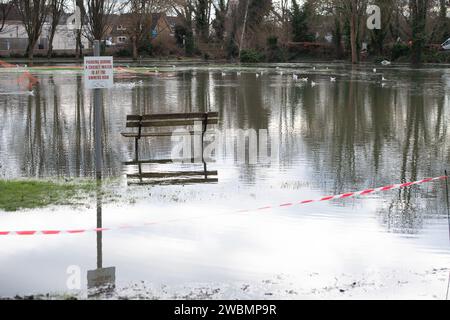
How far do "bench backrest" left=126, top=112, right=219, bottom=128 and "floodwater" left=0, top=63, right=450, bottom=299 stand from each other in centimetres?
63

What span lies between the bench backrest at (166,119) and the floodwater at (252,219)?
2.07 feet

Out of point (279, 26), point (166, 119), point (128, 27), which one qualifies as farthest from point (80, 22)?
point (166, 119)

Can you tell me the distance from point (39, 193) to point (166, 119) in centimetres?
521

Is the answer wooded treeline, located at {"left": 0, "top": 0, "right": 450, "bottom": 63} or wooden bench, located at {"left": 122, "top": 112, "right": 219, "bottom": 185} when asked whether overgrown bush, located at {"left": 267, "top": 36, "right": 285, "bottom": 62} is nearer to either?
wooded treeline, located at {"left": 0, "top": 0, "right": 450, "bottom": 63}

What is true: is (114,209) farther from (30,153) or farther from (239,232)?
(30,153)

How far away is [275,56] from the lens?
7525cm

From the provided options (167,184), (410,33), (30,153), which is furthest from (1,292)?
(410,33)

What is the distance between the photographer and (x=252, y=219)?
993 cm

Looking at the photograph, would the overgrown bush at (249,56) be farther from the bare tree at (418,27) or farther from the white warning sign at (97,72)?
the white warning sign at (97,72)

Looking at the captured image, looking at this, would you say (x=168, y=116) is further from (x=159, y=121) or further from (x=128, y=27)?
(x=128, y=27)

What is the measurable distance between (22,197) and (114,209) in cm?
151

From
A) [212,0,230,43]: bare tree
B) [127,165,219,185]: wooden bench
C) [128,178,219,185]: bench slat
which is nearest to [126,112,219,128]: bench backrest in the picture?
[127,165,219,185]: wooden bench

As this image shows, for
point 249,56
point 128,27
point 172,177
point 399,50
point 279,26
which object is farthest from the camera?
point 279,26

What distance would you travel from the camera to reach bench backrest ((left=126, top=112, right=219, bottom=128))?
15031 mm
